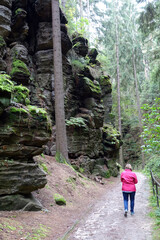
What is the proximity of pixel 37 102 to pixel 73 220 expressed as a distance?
29.7ft

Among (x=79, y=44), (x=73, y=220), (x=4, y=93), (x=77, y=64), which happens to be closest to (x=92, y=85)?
(x=77, y=64)

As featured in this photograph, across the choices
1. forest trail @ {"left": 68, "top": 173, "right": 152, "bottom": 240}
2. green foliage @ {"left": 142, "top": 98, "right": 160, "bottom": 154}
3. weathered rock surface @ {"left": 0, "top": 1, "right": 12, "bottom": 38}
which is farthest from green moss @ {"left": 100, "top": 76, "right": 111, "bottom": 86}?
forest trail @ {"left": 68, "top": 173, "right": 152, "bottom": 240}

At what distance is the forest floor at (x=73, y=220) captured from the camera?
4.80 m

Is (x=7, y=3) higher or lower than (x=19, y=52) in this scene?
higher

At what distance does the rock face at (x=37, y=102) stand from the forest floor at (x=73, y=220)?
880mm

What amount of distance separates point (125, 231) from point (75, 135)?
9.72 meters

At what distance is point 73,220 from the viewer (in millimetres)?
6531

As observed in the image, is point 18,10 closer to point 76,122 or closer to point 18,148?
point 76,122

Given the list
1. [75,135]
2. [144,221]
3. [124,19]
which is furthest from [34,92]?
[124,19]

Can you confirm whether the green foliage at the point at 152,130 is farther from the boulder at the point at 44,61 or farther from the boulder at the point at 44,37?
the boulder at the point at 44,37

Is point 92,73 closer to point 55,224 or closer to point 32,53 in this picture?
point 32,53

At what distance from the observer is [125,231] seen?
5.27 metres

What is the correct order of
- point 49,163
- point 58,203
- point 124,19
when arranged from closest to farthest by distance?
point 58,203
point 49,163
point 124,19

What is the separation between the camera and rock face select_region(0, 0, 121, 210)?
19.3 ft
